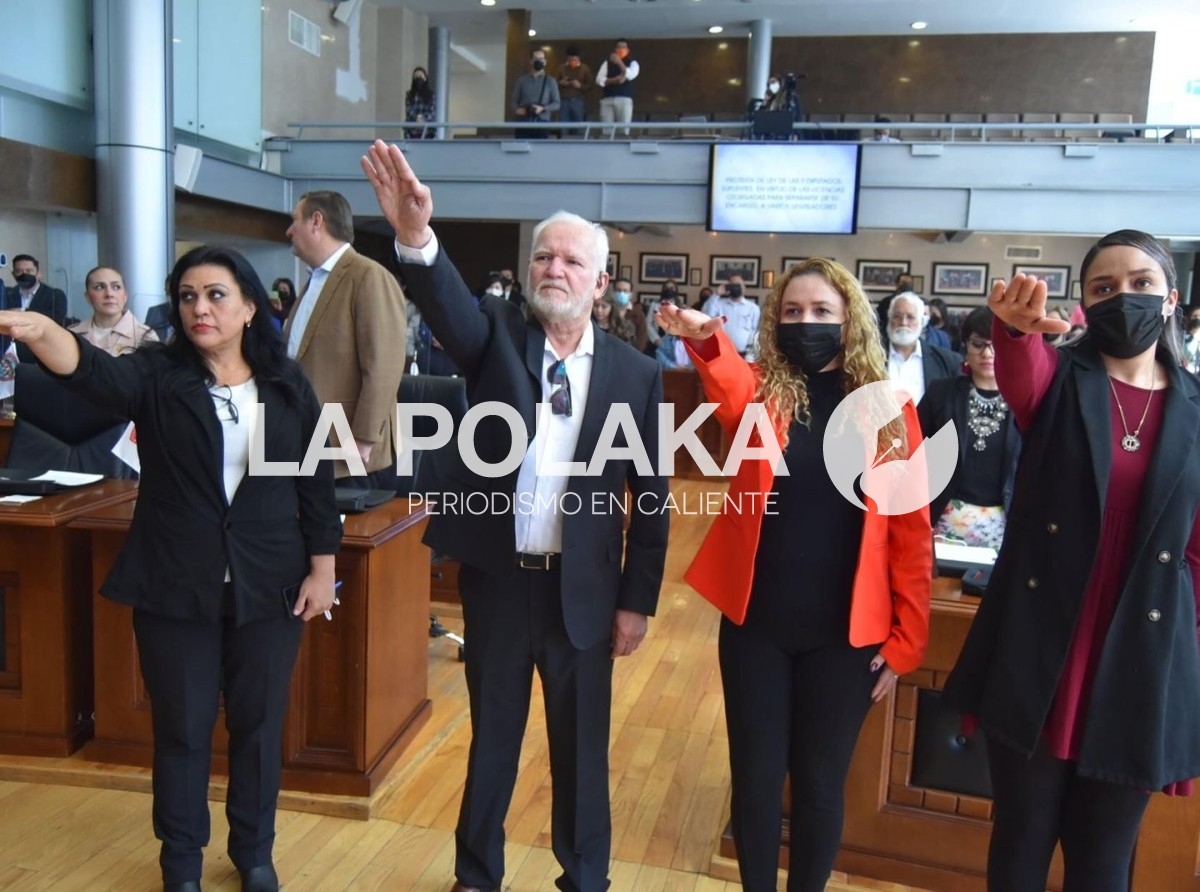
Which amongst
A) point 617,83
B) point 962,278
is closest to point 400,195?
point 617,83

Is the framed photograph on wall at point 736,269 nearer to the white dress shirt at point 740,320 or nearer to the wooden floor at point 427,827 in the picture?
the white dress shirt at point 740,320

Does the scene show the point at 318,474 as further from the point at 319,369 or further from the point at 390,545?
the point at 319,369

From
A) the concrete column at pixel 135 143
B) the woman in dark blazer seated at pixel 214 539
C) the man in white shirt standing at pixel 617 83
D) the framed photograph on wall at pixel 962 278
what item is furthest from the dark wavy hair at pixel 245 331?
the framed photograph on wall at pixel 962 278

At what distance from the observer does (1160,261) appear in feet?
4.78

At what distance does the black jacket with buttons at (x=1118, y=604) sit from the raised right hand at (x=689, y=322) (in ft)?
1.93

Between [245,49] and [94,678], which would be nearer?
[94,678]

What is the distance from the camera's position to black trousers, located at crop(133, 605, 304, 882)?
1.92 m

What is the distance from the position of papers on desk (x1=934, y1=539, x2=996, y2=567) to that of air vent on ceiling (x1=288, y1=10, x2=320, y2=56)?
12440 mm

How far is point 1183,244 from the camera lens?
1186 centimetres

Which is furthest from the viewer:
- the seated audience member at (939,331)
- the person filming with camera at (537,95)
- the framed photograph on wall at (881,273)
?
the framed photograph on wall at (881,273)

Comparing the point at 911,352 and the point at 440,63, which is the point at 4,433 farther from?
the point at 440,63

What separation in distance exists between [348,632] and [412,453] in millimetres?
1143

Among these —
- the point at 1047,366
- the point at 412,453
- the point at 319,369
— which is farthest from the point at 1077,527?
the point at 412,453

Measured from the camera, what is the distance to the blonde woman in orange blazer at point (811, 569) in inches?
67.2
